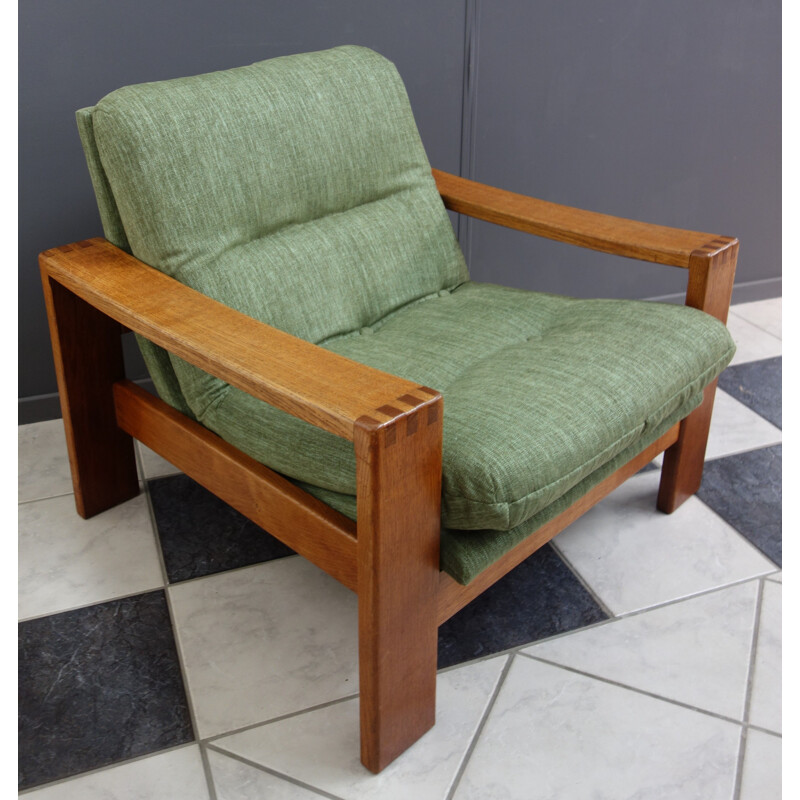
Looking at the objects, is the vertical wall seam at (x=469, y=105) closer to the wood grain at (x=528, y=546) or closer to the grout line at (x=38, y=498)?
the wood grain at (x=528, y=546)

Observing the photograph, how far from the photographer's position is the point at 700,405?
178 centimetres

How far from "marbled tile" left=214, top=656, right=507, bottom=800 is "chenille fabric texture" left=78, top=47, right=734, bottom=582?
291mm

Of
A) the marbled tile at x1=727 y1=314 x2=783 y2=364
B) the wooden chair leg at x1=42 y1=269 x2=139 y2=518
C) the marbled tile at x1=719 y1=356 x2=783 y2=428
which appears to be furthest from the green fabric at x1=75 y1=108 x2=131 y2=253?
the marbled tile at x1=727 y1=314 x2=783 y2=364

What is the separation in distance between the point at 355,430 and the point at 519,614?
27.2 inches

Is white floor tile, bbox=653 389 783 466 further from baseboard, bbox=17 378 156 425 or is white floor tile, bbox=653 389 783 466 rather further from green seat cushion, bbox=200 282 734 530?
baseboard, bbox=17 378 156 425

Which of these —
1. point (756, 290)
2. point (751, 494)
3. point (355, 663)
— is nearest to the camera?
point (355, 663)

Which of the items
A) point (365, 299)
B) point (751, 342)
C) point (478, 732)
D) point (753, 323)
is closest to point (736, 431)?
point (751, 342)

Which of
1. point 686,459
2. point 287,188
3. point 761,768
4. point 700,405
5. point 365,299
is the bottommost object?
point 761,768

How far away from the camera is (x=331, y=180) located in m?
1.70

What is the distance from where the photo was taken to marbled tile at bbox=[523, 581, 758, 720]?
1471 millimetres

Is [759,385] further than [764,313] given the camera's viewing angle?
No

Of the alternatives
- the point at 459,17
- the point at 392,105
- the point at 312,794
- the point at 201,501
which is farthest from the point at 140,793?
the point at 459,17

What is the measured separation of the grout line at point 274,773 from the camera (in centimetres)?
129

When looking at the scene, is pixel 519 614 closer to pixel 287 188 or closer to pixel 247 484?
pixel 247 484
